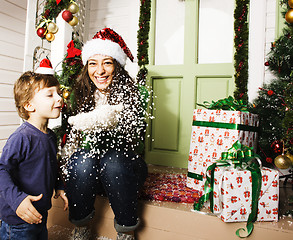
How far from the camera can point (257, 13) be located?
81.7 inches

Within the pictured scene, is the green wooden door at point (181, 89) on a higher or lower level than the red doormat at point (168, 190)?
higher

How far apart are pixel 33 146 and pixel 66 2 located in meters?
1.35

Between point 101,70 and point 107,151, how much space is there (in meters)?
0.45

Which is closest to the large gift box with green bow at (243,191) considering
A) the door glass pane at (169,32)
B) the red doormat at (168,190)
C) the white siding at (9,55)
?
the red doormat at (168,190)

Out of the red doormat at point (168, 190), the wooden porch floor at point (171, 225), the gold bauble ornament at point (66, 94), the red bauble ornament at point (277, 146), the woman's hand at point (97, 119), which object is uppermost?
the gold bauble ornament at point (66, 94)

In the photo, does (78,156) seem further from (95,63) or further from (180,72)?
(180,72)

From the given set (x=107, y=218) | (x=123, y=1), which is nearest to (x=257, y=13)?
(x=123, y=1)

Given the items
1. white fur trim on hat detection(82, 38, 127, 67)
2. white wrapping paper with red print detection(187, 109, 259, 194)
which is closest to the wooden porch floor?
white wrapping paper with red print detection(187, 109, 259, 194)

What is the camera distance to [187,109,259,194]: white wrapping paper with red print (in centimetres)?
139

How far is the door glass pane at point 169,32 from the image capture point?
7.75ft

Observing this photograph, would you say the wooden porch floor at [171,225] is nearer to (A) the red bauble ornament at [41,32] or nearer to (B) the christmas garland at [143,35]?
(A) the red bauble ornament at [41,32]

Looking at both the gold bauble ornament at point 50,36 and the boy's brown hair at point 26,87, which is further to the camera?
the gold bauble ornament at point 50,36

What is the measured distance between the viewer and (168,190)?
1.47m

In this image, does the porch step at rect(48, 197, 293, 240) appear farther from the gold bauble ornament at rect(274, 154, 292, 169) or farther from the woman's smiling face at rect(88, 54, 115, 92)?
the woman's smiling face at rect(88, 54, 115, 92)
